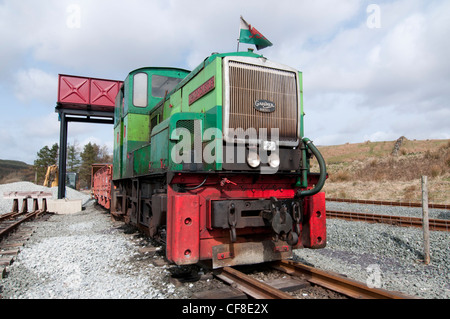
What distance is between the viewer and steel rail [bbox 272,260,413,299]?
10.0ft

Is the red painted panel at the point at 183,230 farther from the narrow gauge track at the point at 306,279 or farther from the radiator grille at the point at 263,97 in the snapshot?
the radiator grille at the point at 263,97

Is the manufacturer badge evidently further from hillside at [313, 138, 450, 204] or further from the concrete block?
the concrete block

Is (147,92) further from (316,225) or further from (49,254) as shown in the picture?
(316,225)

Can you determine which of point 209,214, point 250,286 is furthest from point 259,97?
point 250,286

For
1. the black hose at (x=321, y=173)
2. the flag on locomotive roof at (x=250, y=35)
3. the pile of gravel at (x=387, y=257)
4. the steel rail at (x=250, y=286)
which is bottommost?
the pile of gravel at (x=387, y=257)

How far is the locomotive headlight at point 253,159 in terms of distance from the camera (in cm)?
409

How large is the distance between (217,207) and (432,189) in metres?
14.1

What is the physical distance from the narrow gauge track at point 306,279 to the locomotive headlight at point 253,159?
1379mm

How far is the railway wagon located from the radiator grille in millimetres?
14

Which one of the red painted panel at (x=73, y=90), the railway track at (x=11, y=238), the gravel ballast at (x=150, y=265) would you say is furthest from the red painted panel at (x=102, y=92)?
the gravel ballast at (x=150, y=265)

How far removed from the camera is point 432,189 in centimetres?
1412

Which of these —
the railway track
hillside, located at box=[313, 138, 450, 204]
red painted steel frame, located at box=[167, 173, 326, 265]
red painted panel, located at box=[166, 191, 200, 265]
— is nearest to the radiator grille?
red painted steel frame, located at box=[167, 173, 326, 265]
